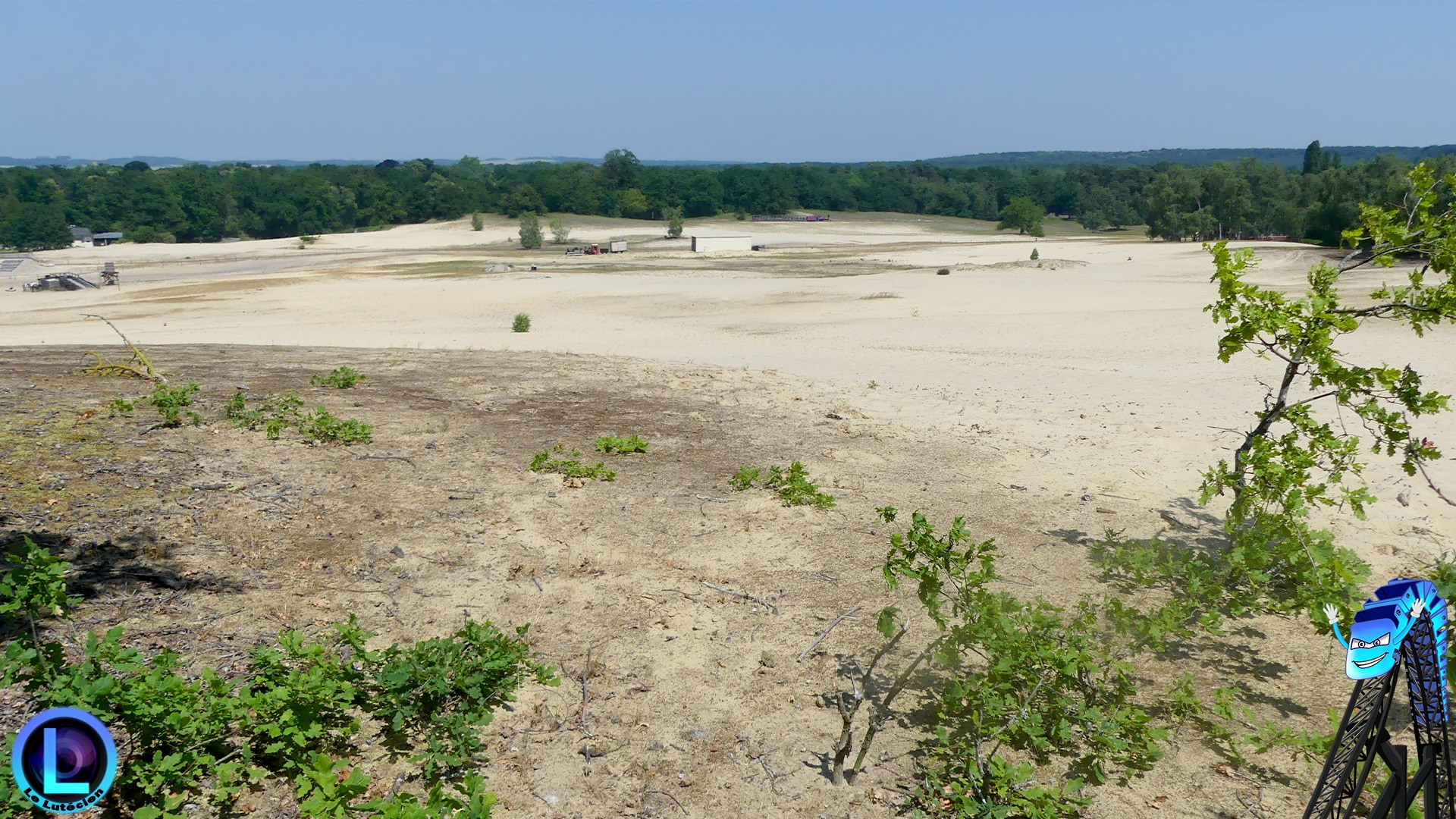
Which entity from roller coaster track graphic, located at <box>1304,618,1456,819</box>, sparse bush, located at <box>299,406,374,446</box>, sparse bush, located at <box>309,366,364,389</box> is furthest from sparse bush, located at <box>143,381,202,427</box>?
roller coaster track graphic, located at <box>1304,618,1456,819</box>

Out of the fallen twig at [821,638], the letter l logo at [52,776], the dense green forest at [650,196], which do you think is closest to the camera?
the letter l logo at [52,776]

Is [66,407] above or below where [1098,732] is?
above

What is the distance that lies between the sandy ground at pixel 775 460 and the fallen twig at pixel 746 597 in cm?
10

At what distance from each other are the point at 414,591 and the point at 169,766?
226 cm

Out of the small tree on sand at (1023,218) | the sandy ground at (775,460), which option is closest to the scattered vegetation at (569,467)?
the sandy ground at (775,460)

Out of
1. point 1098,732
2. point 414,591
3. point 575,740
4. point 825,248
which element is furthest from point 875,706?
point 825,248

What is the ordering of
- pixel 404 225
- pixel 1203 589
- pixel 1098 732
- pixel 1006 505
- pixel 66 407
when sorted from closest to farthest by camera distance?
pixel 1098 732 < pixel 1203 589 < pixel 1006 505 < pixel 66 407 < pixel 404 225

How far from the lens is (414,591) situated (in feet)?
18.9

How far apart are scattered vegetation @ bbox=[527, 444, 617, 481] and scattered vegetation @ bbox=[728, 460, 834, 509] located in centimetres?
110

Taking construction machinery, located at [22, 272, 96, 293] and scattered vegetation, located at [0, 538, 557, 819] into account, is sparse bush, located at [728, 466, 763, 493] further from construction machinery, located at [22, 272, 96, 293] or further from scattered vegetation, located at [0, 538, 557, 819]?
construction machinery, located at [22, 272, 96, 293]

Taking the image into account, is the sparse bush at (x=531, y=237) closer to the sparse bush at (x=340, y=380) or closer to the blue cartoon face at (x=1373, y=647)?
the sparse bush at (x=340, y=380)

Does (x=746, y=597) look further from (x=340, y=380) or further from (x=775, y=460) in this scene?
(x=340, y=380)

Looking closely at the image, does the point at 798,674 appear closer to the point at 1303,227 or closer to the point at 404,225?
the point at 1303,227

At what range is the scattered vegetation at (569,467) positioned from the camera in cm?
797
